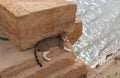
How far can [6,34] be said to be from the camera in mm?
2396

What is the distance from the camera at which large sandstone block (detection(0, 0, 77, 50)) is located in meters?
2.10

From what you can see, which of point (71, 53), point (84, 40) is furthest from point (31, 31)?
point (84, 40)

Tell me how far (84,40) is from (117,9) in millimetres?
1300

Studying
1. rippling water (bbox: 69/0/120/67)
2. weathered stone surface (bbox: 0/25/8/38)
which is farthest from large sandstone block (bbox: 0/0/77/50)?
rippling water (bbox: 69/0/120/67)

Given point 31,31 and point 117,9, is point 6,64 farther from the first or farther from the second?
point 117,9

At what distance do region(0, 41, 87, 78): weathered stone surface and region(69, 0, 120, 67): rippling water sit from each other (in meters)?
1.82

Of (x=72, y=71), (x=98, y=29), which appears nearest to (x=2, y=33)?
(x=72, y=71)

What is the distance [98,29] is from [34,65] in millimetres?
3153

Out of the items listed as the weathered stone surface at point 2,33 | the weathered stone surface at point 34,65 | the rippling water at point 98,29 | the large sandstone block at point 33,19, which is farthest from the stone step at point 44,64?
the rippling water at point 98,29

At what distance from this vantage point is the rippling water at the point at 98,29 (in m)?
4.77

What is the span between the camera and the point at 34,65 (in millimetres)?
2361

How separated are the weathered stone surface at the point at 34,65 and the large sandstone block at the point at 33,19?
115mm

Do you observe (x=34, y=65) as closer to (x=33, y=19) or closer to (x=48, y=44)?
(x=48, y=44)

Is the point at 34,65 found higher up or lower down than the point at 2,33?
lower down
